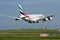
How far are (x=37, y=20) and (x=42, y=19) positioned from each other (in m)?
6.98

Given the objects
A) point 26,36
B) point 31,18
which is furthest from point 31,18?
point 26,36

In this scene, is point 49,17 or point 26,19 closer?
point 49,17

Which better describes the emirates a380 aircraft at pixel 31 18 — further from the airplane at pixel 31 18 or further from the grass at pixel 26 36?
the grass at pixel 26 36

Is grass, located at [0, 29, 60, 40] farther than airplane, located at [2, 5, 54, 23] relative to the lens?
No

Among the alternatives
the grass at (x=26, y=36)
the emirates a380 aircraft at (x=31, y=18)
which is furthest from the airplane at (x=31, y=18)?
the grass at (x=26, y=36)

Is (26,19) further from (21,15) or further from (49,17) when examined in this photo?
(49,17)

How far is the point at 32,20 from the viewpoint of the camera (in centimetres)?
14475

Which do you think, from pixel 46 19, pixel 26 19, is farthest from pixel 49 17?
pixel 26 19

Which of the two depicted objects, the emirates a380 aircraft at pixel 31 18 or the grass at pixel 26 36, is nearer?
the grass at pixel 26 36

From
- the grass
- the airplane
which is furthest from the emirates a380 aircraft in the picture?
the grass

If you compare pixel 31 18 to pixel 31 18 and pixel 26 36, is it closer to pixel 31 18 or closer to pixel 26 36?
pixel 31 18

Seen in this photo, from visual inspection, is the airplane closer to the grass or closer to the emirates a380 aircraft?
the emirates a380 aircraft

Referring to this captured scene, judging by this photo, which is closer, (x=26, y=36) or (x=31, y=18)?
(x=26, y=36)

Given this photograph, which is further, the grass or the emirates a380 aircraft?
the emirates a380 aircraft
